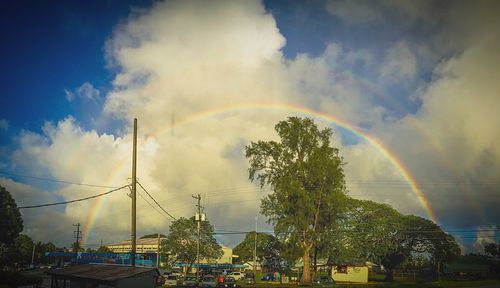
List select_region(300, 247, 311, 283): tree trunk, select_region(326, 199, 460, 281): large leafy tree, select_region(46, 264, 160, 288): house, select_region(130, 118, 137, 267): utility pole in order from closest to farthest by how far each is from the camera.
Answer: select_region(46, 264, 160, 288): house
select_region(130, 118, 137, 267): utility pole
select_region(300, 247, 311, 283): tree trunk
select_region(326, 199, 460, 281): large leafy tree

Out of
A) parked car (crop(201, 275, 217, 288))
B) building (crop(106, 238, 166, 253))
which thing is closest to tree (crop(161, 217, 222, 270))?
building (crop(106, 238, 166, 253))

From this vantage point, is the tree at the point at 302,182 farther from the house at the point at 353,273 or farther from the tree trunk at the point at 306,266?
the house at the point at 353,273

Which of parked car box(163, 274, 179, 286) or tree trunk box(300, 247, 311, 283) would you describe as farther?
parked car box(163, 274, 179, 286)

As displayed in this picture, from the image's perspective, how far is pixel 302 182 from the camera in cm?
5169

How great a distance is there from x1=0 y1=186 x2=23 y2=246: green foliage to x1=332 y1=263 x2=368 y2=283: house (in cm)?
5768

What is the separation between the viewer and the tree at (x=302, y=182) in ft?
164

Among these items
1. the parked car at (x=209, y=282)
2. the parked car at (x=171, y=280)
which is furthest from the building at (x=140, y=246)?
the parked car at (x=209, y=282)

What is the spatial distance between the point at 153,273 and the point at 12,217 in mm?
62600

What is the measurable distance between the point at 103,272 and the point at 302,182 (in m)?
30.3

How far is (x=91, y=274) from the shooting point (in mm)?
26141

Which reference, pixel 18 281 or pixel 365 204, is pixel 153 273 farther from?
pixel 365 204

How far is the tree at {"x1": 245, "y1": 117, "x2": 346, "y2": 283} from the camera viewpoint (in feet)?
164

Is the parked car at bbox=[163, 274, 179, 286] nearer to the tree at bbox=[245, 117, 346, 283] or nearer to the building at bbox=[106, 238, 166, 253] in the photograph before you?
the tree at bbox=[245, 117, 346, 283]

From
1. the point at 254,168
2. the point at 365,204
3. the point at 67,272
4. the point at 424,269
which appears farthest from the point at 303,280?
the point at 424,269
